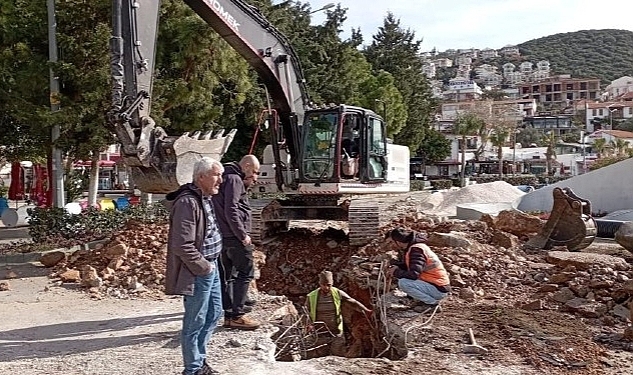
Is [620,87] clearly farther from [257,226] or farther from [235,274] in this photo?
[235,274]

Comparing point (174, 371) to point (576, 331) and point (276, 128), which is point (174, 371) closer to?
point (576, 331)

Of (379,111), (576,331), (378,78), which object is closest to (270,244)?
(576,331)

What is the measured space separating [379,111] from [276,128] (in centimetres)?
2276

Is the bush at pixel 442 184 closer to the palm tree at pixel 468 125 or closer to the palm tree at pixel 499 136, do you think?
the palm tree at pixel 468 125

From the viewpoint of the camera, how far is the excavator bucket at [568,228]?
1170 centimetres

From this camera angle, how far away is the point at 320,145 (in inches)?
476

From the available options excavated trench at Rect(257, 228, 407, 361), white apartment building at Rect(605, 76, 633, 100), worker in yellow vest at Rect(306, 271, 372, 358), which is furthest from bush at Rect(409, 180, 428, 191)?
white apartment building at Rect(605, 76, 633, 100)

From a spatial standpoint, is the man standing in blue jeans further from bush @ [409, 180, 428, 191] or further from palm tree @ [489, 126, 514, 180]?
palm tree @ [489, 126, 514, 180]

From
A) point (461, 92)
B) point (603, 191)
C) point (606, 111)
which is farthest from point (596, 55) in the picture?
point (603, 191)

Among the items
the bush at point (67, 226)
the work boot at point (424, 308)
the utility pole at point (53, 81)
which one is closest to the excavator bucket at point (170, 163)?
the work boot at point (424, 308)

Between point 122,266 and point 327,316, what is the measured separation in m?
3.14

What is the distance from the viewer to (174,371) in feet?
18.5

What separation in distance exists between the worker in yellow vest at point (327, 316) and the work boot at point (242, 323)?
1.58 metres

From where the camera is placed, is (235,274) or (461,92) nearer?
(235,274)
